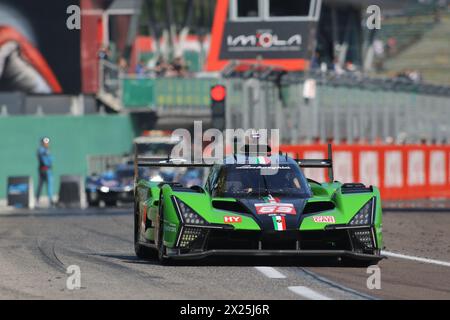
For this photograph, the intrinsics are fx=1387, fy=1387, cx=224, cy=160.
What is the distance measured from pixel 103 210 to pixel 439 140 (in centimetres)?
1342

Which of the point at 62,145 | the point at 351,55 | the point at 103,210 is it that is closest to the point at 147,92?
the point at 62,145

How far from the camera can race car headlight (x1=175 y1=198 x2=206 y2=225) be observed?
1320 cm

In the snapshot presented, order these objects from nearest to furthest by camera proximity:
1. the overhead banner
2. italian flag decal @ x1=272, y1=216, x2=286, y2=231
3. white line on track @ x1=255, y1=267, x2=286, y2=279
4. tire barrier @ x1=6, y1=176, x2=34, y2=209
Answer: white line on track @ x1=255, y1=267, x2=286, y2=279 → italian flag decal @ x1=272, y1=216, x2=286, y2=231 → tire barrier @ x1=6, y1=176, x2=34, y2=209 → the overhead banner

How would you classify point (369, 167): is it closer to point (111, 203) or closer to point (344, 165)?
point (344, 165)

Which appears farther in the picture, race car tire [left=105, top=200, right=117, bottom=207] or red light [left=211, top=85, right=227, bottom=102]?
race car tire [left=105, top=200, right=117, bottom=207]

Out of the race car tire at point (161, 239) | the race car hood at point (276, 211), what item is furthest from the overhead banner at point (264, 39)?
the race car hood at point (276, 211)

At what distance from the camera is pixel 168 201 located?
13555 mm

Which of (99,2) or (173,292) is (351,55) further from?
(173,292)

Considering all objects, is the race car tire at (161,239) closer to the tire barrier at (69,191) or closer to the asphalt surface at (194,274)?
the asphalt surface at (194,274)

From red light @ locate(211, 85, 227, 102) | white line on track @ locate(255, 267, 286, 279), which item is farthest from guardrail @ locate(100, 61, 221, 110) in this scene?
white line on track @ locate(255, 267, 286, 279)

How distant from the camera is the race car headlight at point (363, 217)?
1334cm

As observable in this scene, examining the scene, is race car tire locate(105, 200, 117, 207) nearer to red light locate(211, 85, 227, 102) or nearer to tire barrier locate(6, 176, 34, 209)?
tire barrier locate(6, 176, 34, 209)

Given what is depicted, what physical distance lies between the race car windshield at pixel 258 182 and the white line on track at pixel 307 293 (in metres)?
3.02

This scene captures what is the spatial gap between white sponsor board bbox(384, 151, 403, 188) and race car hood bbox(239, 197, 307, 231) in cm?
2088
